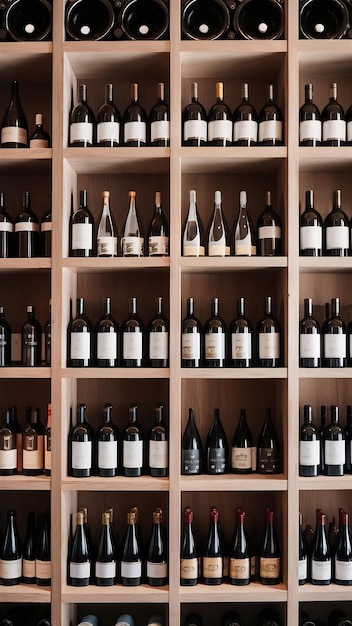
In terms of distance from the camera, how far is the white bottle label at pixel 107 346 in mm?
2326

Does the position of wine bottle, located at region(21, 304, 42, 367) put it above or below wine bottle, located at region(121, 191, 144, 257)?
below

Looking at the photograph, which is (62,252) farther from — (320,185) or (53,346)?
(320,185)

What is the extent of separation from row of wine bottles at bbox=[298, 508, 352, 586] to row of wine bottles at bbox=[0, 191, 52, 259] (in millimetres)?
1337

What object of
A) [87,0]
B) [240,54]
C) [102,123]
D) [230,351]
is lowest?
[230,351]

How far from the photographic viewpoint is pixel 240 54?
7.73 feet

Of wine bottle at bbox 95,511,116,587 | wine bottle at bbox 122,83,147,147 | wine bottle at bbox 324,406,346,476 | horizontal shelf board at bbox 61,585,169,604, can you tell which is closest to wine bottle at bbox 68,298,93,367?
wine bottle at bbox 95,511,116,587

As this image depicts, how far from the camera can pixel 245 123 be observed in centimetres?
236

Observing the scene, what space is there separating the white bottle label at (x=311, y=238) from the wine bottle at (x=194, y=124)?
1.54 ft

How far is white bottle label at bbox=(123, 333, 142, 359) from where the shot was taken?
2.34m

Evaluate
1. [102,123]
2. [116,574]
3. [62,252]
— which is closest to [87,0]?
[102,123]

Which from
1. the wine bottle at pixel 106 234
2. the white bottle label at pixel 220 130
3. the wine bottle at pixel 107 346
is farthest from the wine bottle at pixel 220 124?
the wine bottle at pixel 107 346

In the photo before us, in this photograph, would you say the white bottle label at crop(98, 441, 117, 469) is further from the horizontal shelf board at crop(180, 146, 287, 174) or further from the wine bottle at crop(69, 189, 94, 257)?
the horizontal shelf board at crop(180, 146, 287, 174)

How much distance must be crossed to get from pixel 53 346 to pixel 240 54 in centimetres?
119

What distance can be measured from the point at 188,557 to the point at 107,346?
0.78 metres
